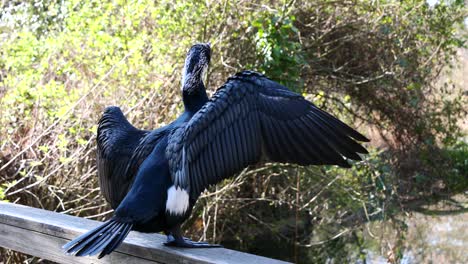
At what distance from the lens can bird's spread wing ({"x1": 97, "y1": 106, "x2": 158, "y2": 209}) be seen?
239cm

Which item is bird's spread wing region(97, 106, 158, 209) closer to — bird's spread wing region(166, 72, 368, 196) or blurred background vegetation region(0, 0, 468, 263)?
bird's spread wing region(166, 72, 368, 196)

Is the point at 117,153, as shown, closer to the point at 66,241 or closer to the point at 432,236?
the point at 66,241

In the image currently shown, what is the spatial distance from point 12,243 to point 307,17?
3703 millimetres

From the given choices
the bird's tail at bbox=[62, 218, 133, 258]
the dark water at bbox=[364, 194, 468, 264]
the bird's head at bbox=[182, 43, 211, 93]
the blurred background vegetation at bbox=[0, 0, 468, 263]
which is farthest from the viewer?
the dark water at bbox=[364, 194, 468, 264]

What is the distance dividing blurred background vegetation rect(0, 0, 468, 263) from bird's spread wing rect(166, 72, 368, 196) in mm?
2221

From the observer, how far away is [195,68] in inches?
94.5

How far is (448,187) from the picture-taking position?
7438mm

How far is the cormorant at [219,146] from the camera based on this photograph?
2100 mm

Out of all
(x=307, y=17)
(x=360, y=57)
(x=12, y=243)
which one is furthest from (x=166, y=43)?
(x=12, y=243)

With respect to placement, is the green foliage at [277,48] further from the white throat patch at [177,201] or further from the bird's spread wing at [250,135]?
the white throat patch at [177,201]

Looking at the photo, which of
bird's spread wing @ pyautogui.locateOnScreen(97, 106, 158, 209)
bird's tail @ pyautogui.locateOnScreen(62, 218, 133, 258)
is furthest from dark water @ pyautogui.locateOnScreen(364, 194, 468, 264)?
bird's tail @ pyautogui.locateOnScreen(62, 218, 133, 258)

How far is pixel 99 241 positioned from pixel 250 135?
0.62 meters

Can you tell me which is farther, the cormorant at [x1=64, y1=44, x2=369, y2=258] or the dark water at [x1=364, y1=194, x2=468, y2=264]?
the dark water at [x1=364, y1=194, x2=468, y2=264]

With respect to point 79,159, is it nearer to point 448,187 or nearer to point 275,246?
point 275,246
